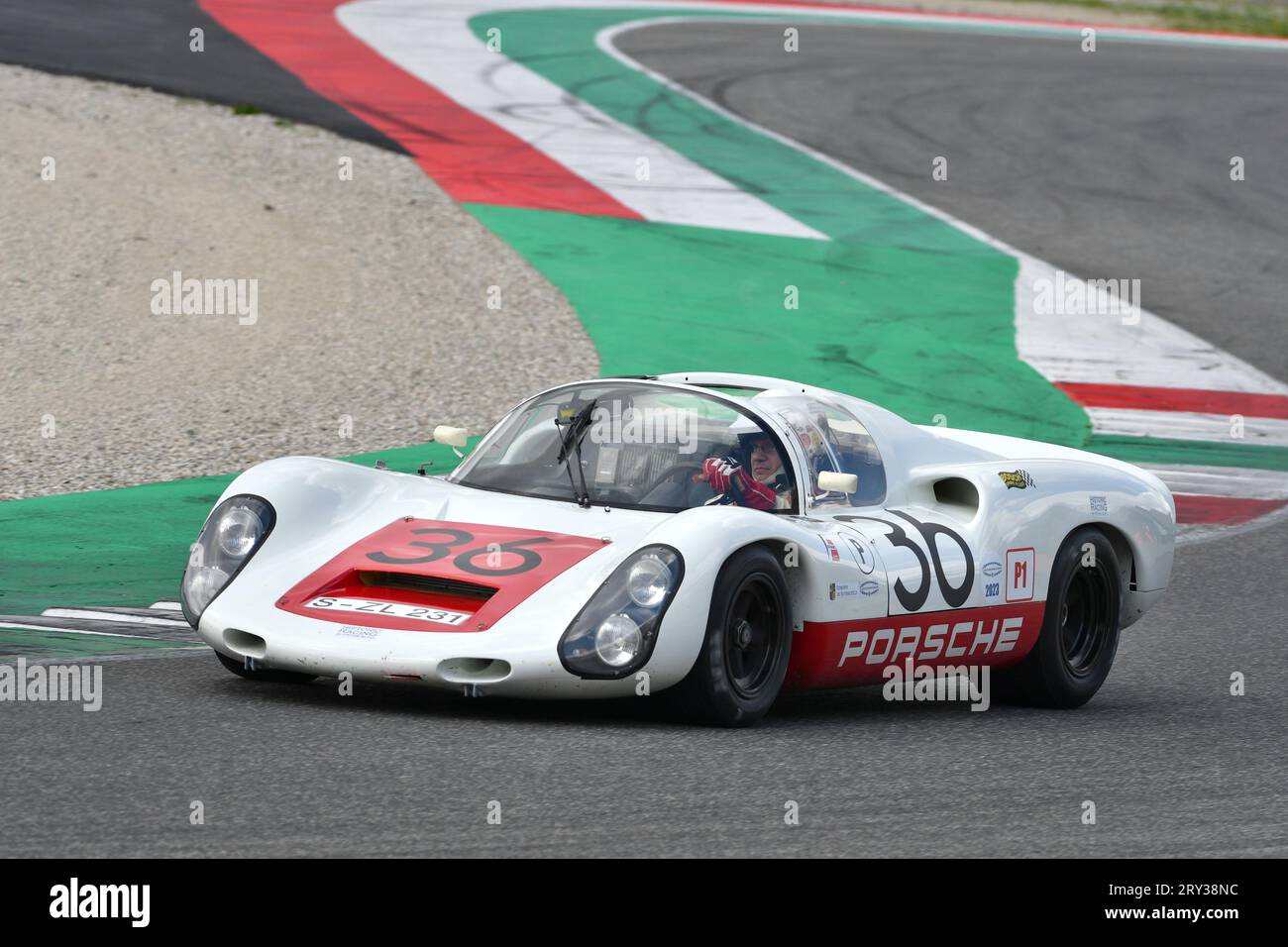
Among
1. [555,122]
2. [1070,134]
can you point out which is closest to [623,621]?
[555,122]

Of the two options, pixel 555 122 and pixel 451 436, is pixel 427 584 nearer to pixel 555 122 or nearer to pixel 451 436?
pixel 451 436

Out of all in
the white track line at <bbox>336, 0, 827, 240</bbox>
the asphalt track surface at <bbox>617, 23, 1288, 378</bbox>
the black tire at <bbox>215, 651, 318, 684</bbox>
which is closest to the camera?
the black tire at <bbox>215, 651, 318, 684</bbox>

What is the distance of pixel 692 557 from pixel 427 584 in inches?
35.9

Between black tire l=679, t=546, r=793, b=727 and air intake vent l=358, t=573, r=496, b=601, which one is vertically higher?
air intake vent l=358, t=573, r=496, b=601

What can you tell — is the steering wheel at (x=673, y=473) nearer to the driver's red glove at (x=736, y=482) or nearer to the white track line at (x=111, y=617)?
the driver's red glove at (x=736, y=482)

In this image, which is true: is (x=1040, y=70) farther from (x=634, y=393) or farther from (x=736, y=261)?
(x=634, y=393)

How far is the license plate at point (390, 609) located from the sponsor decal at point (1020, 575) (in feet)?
7.43

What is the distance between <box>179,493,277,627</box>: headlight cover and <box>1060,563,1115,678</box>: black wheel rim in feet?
10.5

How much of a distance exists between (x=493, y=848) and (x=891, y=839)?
1.07 meters

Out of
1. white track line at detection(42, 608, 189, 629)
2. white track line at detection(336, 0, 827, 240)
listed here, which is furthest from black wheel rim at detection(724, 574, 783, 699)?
white track line at detection(336, 0, 827, 240)

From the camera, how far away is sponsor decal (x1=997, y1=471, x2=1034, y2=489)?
8125 mm

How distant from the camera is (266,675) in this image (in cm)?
721

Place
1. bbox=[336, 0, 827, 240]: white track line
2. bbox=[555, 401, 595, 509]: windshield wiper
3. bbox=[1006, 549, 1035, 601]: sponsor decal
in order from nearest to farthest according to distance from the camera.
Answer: bbox=[555, 401, 595, 509]: windshield wiper → bbox=[1006, 549, 1035, 601]: sponsor decal → bbox=[336, 0, 827, 240]: white track line

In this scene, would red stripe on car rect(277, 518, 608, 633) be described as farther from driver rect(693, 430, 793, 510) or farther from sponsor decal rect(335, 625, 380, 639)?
driver rect(693, 430, 793, 510)
